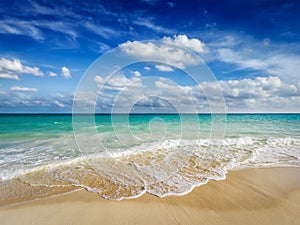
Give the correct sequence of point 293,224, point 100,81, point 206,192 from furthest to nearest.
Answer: point 100,81 → point 206,192 → point 293,224

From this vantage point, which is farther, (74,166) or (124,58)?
(124,58)

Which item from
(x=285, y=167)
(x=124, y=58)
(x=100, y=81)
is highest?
(x=124, y=58)

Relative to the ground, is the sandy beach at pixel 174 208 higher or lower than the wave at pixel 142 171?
lower

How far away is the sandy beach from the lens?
10.7ft

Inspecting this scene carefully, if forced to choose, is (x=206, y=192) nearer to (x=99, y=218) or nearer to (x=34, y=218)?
(x=99, y=218)

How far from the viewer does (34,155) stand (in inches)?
306

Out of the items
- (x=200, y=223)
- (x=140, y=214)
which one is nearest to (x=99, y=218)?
(x=140, y=214)

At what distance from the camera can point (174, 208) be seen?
364 centimetres

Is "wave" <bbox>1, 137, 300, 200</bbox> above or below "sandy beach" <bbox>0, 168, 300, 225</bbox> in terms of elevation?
above

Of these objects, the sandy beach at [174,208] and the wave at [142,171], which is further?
the wave at [142,171]

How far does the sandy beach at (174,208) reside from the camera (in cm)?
327

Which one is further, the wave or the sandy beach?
the wave

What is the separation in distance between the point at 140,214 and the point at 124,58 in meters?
6.07

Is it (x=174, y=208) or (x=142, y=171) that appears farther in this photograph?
(x=142, y=171)
